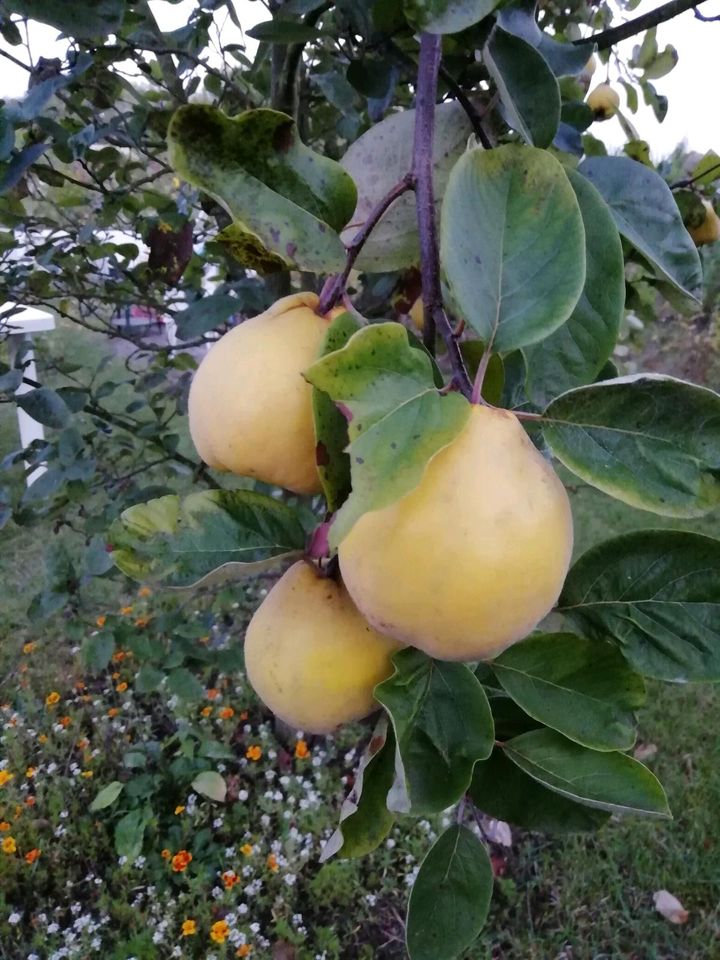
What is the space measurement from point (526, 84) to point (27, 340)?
1.35 meters

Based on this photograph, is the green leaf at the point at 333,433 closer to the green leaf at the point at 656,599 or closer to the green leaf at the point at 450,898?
the green leaf at the point at 656,599

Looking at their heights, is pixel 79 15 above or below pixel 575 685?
above

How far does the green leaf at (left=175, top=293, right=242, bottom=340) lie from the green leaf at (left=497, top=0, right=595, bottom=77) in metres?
0.46

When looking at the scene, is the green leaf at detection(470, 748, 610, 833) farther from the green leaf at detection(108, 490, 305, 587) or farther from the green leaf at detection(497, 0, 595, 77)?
the green leaf at detection(497, 0, 595, 77)

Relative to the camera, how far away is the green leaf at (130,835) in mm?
1819

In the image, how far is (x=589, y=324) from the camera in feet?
1.66

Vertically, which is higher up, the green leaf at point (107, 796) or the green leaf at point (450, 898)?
the green leaf at point (450, 898)

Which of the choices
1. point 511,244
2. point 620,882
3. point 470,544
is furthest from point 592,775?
point 620,882

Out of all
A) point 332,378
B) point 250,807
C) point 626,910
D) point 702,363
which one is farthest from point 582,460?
point 702,363

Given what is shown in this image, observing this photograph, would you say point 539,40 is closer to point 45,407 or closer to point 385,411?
point 385,411

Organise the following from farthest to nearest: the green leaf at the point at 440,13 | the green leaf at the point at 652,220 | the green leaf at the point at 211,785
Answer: the green leaf at the point at 211,785
the green leaf at the point at 652,220
the green leaf at the point at 440,13

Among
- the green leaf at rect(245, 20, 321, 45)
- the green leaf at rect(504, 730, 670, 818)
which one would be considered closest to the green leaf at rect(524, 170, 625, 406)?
the green leaf at rect(504, 730, 670, 818)

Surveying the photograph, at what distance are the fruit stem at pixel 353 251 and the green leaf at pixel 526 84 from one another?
0.08 m

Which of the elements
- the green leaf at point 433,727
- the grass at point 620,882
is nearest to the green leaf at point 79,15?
the green leaf at point 433,727
